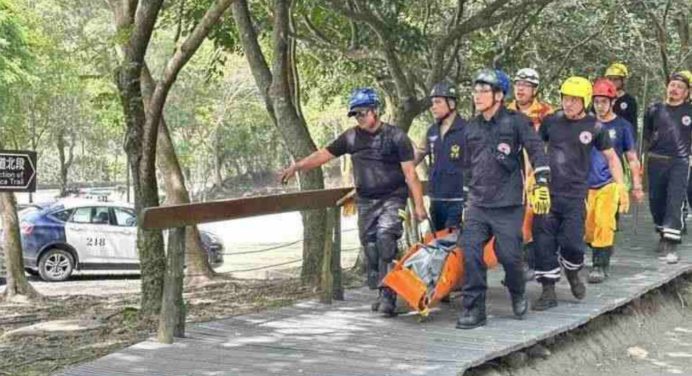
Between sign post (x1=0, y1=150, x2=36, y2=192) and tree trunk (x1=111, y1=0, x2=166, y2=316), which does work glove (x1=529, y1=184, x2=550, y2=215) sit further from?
sign post (x1=0, y1=150, x2=36, y2=192)

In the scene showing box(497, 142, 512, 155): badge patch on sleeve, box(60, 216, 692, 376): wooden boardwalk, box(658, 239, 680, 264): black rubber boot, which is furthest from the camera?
box(658, 239, 680, 264): black rubber boot

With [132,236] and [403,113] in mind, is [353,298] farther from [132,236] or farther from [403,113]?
[132,236]

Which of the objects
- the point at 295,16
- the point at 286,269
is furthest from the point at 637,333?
the point at 286,269

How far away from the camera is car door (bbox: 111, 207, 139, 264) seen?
18.7 metres

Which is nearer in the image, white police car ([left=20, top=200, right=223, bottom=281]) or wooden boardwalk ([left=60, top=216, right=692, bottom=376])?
wooden boardwalk ([left=60, top=216, right=692, bottom=376])

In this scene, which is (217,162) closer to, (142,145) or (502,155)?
(142,145)

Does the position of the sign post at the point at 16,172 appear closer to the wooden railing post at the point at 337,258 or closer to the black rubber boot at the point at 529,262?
the wooden railing post at the point at 337,258

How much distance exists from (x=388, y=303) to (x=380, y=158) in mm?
1061

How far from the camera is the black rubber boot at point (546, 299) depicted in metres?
7.17

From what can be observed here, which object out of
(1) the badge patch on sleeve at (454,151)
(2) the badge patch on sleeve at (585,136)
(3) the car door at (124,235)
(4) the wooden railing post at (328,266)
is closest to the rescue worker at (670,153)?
(2) the badge patch on sleeve at (585,136)

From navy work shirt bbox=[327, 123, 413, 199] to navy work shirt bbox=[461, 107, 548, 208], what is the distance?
604 mm

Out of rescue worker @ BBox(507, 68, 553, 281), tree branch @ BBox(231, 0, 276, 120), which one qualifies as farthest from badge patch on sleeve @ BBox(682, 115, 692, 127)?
tree branch @ BBox(231, 0, 276, 120)

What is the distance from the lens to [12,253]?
13625 mm

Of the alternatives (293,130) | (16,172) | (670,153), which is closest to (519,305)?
(670,153)
